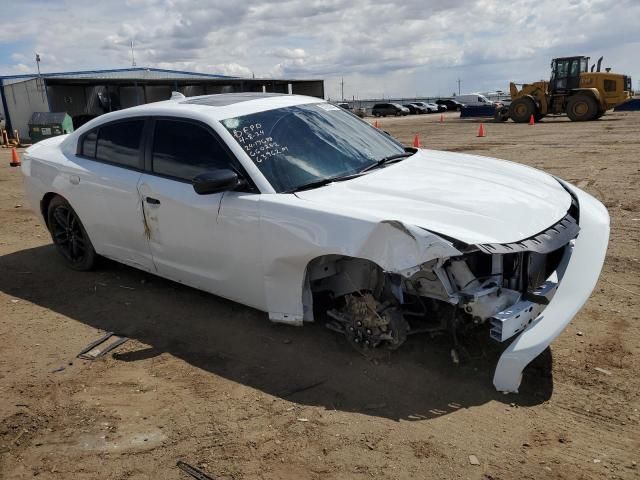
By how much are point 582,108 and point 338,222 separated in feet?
86.2

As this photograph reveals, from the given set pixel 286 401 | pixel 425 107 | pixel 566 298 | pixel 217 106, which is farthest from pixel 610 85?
pixel 425 107

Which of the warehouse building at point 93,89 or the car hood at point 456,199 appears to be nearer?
the car hood at point 456,199

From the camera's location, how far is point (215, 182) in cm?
351

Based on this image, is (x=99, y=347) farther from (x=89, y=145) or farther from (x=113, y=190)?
(x=89, y=145)

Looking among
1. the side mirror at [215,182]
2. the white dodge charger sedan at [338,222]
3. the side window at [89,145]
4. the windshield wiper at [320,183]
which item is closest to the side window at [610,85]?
the white dodge charger sedan at [338,222]

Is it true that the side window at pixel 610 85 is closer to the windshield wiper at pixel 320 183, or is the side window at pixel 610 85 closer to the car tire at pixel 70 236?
the windshield wiper at pixel 320 183

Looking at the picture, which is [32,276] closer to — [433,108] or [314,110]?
[314,110]

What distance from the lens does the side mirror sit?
3508 mm

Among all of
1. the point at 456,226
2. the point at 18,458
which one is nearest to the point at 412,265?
the point at 456,226

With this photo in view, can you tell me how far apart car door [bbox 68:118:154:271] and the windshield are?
1.06 metres

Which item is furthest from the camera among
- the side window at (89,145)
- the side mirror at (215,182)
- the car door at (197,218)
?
the side window at (89,145)

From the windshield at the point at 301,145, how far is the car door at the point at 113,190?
3.49ft

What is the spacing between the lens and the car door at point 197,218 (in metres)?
3.68

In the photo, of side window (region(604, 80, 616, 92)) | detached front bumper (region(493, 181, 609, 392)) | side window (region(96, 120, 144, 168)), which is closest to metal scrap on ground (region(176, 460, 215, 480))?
detached front bumper (region(493, 181, 609, 392))
